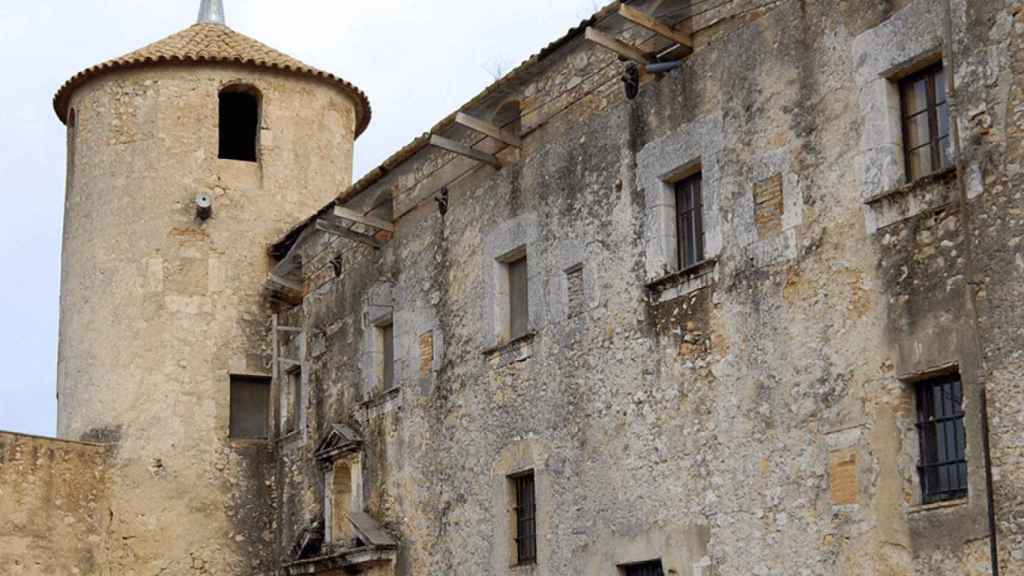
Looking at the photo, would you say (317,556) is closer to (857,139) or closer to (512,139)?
(512,139)

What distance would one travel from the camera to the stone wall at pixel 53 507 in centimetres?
1953

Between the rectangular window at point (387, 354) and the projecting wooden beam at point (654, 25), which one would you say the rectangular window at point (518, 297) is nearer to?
the rectangular window at point (387, 354)

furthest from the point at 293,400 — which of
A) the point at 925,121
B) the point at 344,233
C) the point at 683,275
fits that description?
the point at 925,121

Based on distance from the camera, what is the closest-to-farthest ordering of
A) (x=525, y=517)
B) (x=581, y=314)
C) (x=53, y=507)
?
(x=581, y=314)
(x=525, y=517)
(x=53, y=507)

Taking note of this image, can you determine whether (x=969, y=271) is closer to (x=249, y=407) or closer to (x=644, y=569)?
(x=644, y=569)

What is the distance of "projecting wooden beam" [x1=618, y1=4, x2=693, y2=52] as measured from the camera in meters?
13.8

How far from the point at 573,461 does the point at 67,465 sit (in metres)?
8.54

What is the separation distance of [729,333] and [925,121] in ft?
8.06

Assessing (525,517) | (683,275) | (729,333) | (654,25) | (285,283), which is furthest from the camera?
(285,283)

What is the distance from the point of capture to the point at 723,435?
12.9m

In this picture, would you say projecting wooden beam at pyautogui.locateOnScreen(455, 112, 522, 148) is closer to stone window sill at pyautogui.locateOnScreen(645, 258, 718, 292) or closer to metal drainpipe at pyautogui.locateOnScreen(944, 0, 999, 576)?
stone window sill at pyautogui.locateOnScreen(645, 258, 718, 292)

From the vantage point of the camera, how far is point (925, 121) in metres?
11.7

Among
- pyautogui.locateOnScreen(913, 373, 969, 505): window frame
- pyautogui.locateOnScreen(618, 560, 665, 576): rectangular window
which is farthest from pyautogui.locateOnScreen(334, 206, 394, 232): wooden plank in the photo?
pyautogui.locateOnScreen(913, 373, 969, 505): window frame

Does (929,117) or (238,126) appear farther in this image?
(238,126)
